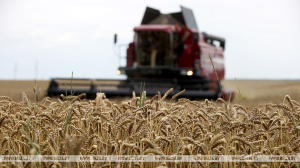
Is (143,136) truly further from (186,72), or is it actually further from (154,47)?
(154,47)

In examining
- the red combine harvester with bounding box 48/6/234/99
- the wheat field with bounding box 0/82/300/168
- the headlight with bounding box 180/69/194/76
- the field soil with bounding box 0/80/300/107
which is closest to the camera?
the wheat field with bounding box 0/82/300/168

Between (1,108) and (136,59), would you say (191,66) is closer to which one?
(136,59)

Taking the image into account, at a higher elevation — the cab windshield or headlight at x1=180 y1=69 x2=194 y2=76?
the cab windshield

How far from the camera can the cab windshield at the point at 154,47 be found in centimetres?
1234

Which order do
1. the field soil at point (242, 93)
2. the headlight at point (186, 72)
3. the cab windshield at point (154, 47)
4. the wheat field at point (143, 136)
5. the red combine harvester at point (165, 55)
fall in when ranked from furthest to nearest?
the cab windshield at point (154, 47) < the red combine harvester at point (165, 55) < the headlight at point (186, 72) < the field soil at point (242, 93) < the wheat field at point (143, 136)

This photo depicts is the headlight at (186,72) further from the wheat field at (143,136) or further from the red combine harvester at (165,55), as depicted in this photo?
the wheat field at (143,136)

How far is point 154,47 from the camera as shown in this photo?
41.0 feet

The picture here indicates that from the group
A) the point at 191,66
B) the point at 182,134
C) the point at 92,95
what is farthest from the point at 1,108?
the point at 191,66

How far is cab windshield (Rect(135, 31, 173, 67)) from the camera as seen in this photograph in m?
12.3

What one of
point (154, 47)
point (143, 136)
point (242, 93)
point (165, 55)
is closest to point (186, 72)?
point (165, 55)

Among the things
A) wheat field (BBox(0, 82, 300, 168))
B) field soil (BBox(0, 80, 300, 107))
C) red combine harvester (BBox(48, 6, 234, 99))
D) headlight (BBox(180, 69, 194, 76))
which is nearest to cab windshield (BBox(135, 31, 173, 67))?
red combine harvester (BBox(48, 6, 234, 99))

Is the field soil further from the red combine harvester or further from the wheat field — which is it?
the red combine harvester

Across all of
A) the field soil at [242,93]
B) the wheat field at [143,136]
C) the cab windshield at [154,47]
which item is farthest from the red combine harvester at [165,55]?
the wheat field at [143,136]

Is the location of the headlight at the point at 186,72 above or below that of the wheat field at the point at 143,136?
above
